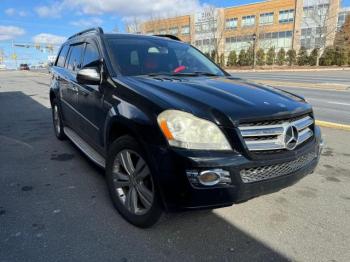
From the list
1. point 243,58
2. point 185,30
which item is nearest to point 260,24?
point 243,58

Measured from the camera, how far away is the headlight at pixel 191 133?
2.39 m

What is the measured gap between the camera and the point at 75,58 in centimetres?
478

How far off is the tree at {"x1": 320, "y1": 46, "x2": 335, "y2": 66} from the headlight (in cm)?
4857

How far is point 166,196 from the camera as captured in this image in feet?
8.05

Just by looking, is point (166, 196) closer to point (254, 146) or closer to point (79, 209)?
point (254, 146)

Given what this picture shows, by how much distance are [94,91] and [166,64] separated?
93cm

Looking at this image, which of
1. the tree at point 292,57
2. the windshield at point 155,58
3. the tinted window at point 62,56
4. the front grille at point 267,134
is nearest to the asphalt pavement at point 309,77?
the windshield at point 155,58

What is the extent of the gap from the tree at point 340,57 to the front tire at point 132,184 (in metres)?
48.0

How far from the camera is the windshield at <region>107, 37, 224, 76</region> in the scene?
359cm

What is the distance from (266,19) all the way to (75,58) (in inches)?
2497

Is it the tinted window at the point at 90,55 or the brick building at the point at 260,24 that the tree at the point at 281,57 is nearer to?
the brick building at the point at 260,24

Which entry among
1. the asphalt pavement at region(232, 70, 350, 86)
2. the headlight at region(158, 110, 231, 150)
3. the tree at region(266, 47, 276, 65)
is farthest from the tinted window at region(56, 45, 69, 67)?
the tree at region(266, 47, 276, 65)

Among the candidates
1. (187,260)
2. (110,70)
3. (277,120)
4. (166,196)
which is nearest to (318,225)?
(277,120)

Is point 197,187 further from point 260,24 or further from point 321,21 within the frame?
point 260,24
